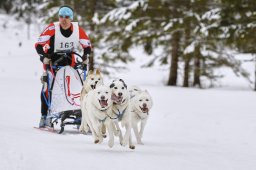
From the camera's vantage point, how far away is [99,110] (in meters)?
6.67

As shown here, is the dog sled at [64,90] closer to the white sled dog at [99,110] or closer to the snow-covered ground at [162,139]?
the snow-covered ground at [162,139]

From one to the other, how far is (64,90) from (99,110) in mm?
1801

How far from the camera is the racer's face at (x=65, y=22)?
827 centimetres

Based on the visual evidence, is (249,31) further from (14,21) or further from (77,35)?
(14,21)

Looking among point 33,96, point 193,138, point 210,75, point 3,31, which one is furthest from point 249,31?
point 3,31

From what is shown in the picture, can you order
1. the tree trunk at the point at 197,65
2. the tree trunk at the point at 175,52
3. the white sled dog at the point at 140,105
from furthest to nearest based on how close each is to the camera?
1. the tree trunk at the point at 175,52
2. the tree trunk at the point at 197,65
3. the white sled dog at the point at 140,105

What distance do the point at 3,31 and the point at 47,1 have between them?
1742 cm

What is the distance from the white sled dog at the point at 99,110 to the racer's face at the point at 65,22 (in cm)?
180

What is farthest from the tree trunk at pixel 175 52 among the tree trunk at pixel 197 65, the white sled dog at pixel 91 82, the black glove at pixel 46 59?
the white sled dog at pixel 91 82

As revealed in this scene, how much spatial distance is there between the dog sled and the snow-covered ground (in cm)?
36

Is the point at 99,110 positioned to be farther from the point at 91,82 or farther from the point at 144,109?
the point at 91,82

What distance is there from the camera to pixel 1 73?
26609 millimetres

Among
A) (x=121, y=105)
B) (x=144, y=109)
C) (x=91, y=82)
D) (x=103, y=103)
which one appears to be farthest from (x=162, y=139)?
(x=103, y=103)

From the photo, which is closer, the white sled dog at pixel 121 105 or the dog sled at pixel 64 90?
the white sled dog at pixel 121 105
